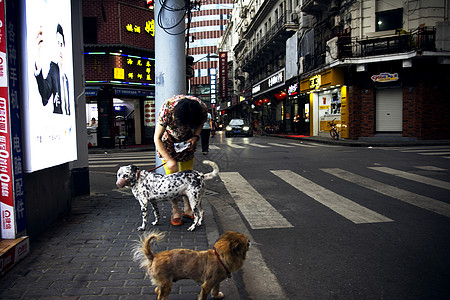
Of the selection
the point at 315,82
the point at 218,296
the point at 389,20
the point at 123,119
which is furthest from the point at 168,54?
the point at 315,82

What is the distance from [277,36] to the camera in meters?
31.5

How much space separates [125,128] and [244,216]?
1726 cm

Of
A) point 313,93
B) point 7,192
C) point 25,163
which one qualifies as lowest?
point 7,192

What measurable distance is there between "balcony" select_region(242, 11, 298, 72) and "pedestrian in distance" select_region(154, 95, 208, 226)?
91.0 ft

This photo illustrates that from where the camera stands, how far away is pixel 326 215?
488 cm

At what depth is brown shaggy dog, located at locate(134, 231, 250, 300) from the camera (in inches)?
92.5

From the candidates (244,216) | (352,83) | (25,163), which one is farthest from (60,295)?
(352,83)

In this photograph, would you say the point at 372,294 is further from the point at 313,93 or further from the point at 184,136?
the point at 313,93

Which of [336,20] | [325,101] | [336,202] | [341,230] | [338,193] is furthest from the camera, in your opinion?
[325,101]

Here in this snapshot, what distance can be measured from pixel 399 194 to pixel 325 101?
65.6 ft

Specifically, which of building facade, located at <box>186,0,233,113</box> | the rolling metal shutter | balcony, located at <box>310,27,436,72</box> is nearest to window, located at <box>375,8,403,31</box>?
balcony, located at <box>310,27,436,72</box>

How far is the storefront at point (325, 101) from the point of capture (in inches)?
845

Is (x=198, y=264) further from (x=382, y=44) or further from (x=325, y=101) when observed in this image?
(x=325, y=101)

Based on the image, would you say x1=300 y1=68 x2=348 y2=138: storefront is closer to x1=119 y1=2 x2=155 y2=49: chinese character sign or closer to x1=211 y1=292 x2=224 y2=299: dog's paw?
x1=119 y1=2 x2=155 y2=49: chinese character sign
